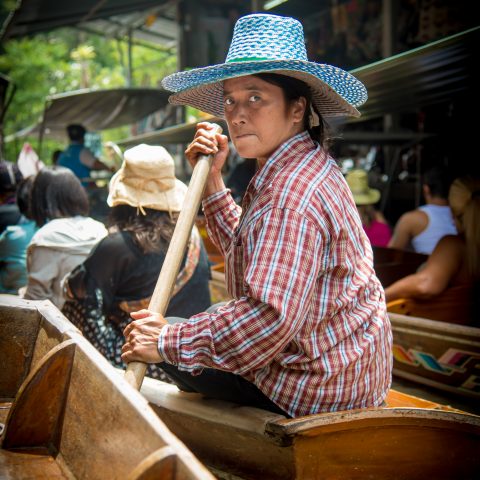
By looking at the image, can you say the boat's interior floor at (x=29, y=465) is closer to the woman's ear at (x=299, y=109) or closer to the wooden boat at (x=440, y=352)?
the woman's ear at (x=299, y=109)

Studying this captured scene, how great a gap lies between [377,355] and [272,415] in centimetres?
40

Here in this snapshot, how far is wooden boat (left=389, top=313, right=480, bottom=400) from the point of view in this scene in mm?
3971

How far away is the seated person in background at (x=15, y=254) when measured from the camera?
4.64 metres

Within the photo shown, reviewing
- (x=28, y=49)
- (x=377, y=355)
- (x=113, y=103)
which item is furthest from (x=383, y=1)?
(x=28, y=49)

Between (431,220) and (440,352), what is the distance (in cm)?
147

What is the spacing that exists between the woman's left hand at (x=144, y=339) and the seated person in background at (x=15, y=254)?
279cm

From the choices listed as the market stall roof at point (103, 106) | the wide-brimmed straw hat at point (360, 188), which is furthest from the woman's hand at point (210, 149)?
the market stall roof at point (103, 106)

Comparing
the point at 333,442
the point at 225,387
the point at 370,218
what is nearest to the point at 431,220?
the point at 370,218

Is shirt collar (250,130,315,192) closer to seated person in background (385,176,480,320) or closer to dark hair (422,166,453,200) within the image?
seated person in background (385,176,480,320)

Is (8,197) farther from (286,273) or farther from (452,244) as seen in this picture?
(286,273)

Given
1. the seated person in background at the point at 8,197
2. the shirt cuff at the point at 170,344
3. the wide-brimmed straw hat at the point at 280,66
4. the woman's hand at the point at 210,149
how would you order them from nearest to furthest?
1. the shirt cuff at the point at 170,344
2. the wide-brimmed straw hat at the point at 280,66
3. the woman's hand at the point at 210,149
4. the seated person in background at the point at 8,197

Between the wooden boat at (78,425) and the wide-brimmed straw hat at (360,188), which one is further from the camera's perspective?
the wide-brimmed straw hat at (360,188)

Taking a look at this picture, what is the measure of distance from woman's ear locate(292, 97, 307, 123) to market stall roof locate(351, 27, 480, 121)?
1476mm

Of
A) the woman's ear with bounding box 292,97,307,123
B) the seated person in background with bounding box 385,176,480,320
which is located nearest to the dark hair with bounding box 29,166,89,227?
the woman's ear with bounding box 292,97,307,123
